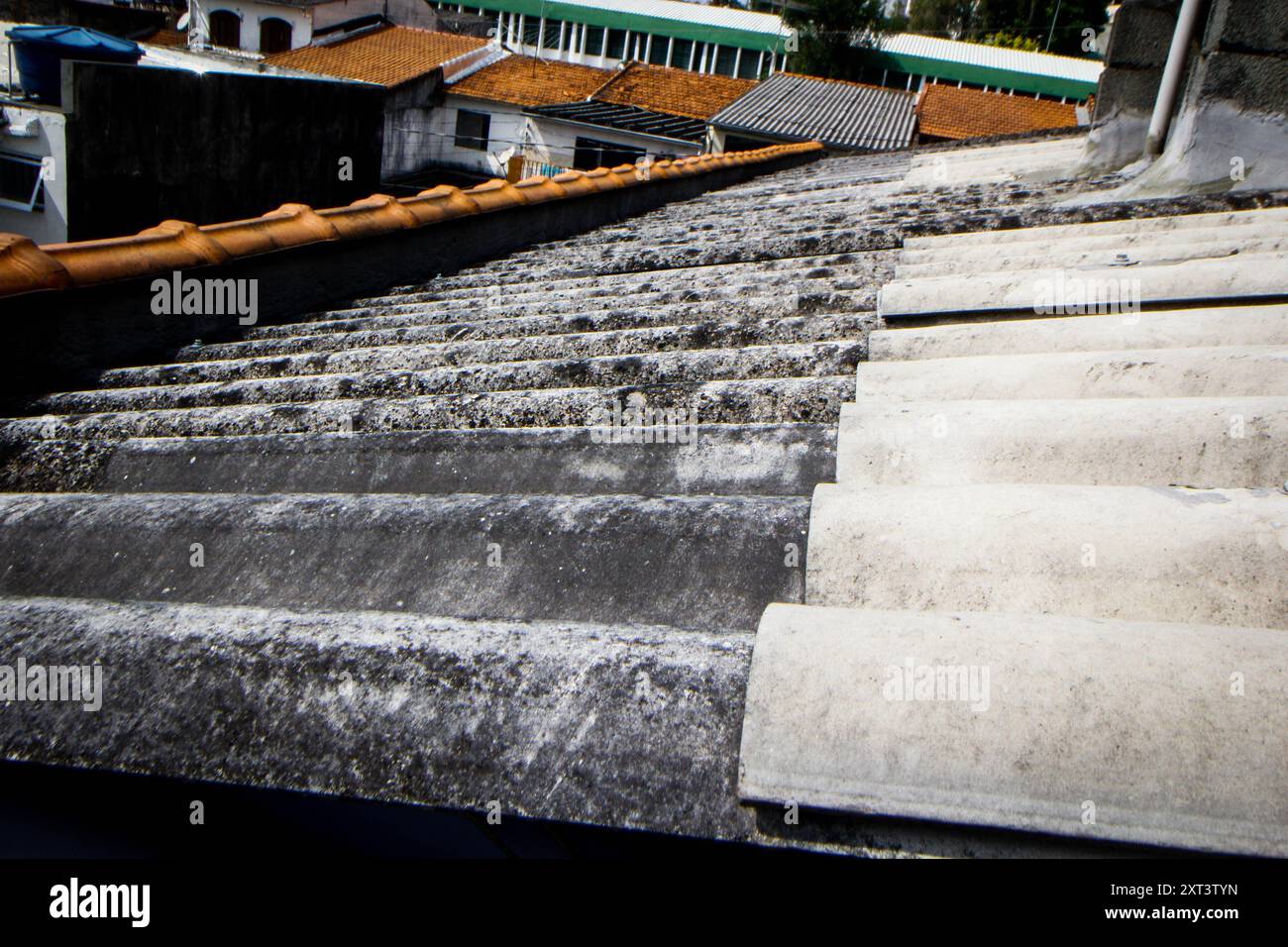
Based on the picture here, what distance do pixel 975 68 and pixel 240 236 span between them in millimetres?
37062

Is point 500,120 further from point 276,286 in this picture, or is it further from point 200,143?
point 276,286

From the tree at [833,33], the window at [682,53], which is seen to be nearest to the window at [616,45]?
the window at [682,53]

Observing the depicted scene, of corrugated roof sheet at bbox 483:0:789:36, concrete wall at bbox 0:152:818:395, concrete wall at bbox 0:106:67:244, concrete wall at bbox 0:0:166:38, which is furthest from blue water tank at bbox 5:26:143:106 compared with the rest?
corrugated roof sheet at bbox 483:0:789:36

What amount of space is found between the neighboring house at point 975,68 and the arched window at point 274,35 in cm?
2231

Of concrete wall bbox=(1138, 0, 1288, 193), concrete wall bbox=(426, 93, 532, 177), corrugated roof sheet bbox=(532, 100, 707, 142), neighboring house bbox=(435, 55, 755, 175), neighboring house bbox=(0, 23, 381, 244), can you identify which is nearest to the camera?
concrete wall bbox=(1138, 0, 1288, 193)

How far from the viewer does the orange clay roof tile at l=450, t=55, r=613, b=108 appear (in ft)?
86.5

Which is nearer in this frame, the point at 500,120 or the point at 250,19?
the point at 500,120

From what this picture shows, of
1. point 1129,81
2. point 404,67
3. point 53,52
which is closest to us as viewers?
point 1129,81

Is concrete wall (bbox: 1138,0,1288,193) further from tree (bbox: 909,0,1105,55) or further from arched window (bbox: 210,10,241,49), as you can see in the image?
tree (bbox: 909,0,1105,55)

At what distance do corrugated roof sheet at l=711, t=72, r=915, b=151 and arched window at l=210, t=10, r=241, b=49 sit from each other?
17.7 m

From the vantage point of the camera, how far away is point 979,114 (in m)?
24.7

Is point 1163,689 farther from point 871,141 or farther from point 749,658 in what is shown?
point 871,141

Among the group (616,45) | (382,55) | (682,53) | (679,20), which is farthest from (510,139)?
(679,20)

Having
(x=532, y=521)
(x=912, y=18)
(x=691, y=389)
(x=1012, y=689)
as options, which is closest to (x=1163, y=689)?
(x=1012, y=689)
